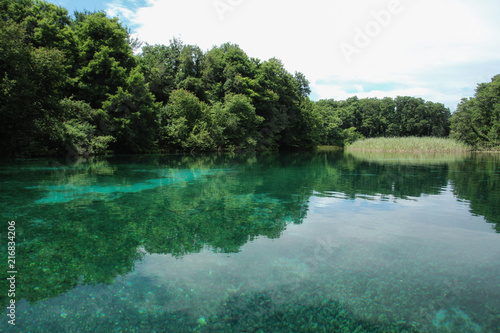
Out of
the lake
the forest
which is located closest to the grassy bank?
the forest

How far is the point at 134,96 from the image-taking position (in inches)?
1256

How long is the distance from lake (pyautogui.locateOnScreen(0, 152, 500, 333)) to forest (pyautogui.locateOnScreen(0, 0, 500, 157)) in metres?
16.1

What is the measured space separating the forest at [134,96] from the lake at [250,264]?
16.1 m

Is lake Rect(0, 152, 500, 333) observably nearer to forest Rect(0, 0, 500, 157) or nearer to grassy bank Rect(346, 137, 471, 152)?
forest Rect(0, 0, 500, 157)

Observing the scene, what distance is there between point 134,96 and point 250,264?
30.9 metres

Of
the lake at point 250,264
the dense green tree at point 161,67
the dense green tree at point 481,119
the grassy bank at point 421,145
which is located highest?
the dense green tree at point 161,67

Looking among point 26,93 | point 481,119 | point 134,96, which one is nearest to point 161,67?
point 134,96

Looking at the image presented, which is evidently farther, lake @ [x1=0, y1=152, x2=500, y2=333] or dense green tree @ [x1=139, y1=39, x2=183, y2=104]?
dense green tree @ [x1=139, y1=39, x2=183, y2=104]

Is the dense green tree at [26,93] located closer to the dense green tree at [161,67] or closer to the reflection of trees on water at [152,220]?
the reflection of trees on water at [152,220]

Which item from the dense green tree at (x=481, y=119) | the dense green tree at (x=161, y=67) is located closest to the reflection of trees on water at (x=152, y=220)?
the dense green tree at (x=161, y=67)

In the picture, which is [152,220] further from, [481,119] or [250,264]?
[481,119]

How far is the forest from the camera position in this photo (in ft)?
73.2

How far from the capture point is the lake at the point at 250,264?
3416 millimetres

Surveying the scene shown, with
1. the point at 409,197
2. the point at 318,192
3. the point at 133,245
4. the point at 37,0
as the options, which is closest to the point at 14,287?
the point at 133,245
